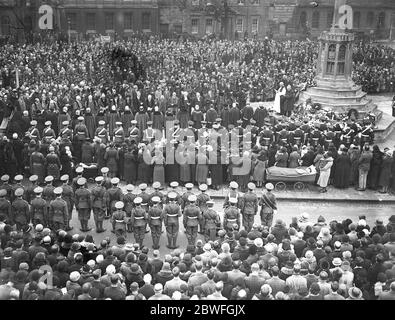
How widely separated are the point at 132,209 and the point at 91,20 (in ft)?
96.7

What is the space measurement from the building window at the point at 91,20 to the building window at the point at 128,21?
2.57m

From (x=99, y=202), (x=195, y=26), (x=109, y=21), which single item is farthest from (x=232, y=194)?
(x=195, y=26)

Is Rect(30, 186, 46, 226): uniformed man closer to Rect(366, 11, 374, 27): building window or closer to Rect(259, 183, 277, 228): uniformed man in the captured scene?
Rect(259, 183, 277, 228): uniformed man

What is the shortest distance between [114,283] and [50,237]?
2.46 meters

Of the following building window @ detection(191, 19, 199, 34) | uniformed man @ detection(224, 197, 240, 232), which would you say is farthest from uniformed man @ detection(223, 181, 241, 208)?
building window @ detection(191, 19, 199, 34)

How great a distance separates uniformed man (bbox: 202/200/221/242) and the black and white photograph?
0.17 ft

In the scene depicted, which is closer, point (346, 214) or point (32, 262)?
point (32, 262)

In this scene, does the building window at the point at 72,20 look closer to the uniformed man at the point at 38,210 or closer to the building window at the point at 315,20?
the building window at the point at 315,20

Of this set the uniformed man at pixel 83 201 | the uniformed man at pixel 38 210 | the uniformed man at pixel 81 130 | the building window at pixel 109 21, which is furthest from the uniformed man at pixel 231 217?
the building window at pixel 109 21

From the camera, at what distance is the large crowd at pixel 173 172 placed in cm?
918

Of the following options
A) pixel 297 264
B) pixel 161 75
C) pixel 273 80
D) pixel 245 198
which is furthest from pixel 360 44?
pixel 297 264

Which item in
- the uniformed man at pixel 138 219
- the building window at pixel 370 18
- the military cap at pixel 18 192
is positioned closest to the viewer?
the uniformed man at pixel 138 219

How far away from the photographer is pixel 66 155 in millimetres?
15625
